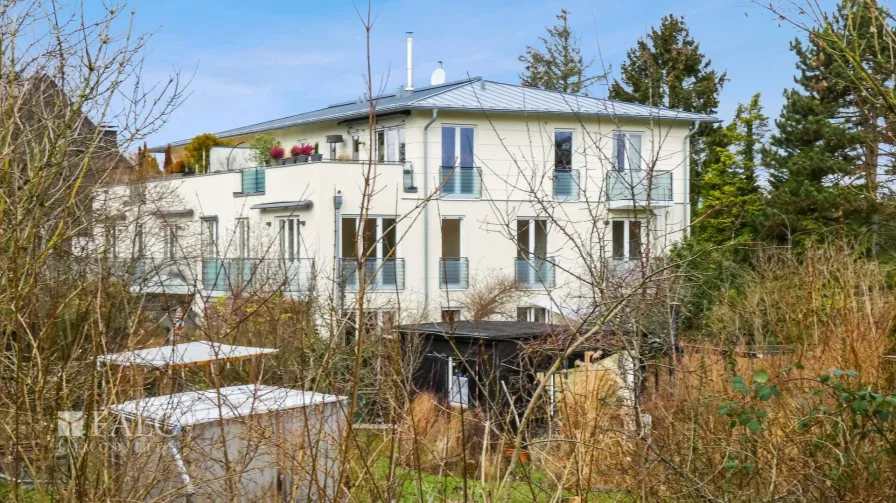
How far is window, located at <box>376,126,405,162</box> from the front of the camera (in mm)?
29844

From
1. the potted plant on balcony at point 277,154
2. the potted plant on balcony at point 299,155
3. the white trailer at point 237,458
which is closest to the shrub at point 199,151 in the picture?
the potted plant on balcony at point 277,154

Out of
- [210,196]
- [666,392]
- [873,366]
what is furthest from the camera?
[210,196]

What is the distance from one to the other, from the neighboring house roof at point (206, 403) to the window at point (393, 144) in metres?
20.9

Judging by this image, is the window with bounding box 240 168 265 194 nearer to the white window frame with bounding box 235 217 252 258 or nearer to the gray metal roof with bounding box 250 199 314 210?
the gray metal roof with bounding box 250 199 314 210

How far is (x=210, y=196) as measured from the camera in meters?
33.0

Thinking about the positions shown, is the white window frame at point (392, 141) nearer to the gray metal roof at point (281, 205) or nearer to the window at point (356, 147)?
the window at point (356, 147)

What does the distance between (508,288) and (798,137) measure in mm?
9364

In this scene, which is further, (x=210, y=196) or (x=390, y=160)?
(x=210, y=196)

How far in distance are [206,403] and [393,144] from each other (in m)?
22.7

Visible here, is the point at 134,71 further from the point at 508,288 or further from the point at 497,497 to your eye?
the point at 508,288

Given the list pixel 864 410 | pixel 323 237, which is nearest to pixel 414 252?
pixel 323 237

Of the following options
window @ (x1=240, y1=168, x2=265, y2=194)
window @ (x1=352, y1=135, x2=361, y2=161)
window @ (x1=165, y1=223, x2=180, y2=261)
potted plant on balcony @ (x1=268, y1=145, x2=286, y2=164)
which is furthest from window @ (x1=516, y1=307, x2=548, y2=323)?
window @ (x1=165, y1=223, x2=180, y2=261)

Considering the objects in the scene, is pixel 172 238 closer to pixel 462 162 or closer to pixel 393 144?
pixel 462 162

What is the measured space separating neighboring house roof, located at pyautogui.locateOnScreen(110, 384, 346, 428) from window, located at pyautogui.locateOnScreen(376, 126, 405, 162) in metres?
20.9
